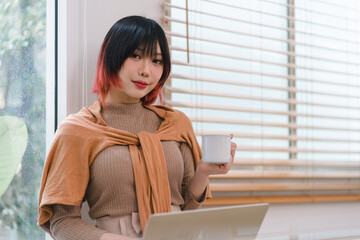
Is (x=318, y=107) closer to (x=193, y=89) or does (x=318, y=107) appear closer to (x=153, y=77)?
(x=193, y=89)

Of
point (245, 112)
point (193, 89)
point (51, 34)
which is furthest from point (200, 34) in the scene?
point (51, 34)

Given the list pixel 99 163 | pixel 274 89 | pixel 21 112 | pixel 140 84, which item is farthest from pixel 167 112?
pixel 274 89

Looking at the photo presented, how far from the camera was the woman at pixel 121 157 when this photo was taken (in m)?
1.17

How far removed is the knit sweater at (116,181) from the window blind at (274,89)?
0.25 meters

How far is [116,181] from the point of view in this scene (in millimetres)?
1200

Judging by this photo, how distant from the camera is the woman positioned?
3.82 ft

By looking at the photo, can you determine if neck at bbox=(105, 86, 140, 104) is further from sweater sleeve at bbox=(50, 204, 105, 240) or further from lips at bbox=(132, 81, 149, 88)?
sweater sleeve at bbox=(50, 204, 105, 240)

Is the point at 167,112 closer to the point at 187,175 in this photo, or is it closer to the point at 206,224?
the point at 187,175

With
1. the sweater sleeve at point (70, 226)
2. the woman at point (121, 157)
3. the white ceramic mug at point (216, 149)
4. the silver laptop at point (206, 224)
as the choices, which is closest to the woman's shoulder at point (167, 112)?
the woman at point (121, 157)

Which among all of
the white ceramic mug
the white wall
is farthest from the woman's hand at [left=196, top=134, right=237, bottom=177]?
the white wall

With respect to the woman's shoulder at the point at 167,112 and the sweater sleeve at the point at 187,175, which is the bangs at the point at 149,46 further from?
the sweater sleeve at the point at 187,175

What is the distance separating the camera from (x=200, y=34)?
1669 millimetres

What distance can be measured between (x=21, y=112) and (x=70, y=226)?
1.39ft

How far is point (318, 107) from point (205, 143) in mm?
1100
